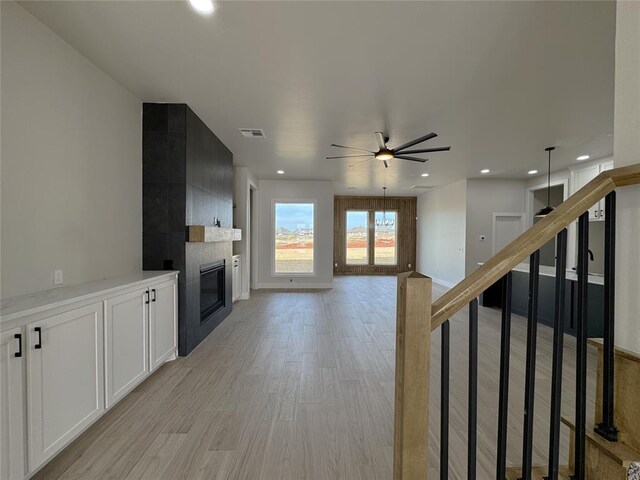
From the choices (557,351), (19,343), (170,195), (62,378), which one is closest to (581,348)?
(557,351)

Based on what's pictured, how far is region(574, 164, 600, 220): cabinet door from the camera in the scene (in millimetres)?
5891

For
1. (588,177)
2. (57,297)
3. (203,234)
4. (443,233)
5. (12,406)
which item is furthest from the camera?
(443,233)

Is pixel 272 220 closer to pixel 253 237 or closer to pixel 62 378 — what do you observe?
pixel 253 237

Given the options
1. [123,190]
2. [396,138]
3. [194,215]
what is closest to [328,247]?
[396,138]

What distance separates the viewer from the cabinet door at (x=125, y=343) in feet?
7.51

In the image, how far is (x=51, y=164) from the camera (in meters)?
2.29

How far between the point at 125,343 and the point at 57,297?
2.27 ft

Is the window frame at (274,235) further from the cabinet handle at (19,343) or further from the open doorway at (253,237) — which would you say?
the cabinet handle at (19,343)

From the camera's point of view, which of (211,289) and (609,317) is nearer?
(609,317)

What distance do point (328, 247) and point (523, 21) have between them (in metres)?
6.38

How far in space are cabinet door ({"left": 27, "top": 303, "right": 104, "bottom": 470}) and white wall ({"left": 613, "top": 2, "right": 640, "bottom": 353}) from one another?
8.47 ft

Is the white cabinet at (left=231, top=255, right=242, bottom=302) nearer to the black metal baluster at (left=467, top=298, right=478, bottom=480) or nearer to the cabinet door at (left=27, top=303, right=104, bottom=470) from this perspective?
the cabinet door at (left=27, top=303, right=104, bottom=470)

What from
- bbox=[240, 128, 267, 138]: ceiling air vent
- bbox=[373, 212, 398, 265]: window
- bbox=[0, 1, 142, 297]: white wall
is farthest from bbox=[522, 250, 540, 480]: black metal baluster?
bbox=[373, 212, 398, 265]: window

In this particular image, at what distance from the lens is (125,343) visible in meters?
2.49
